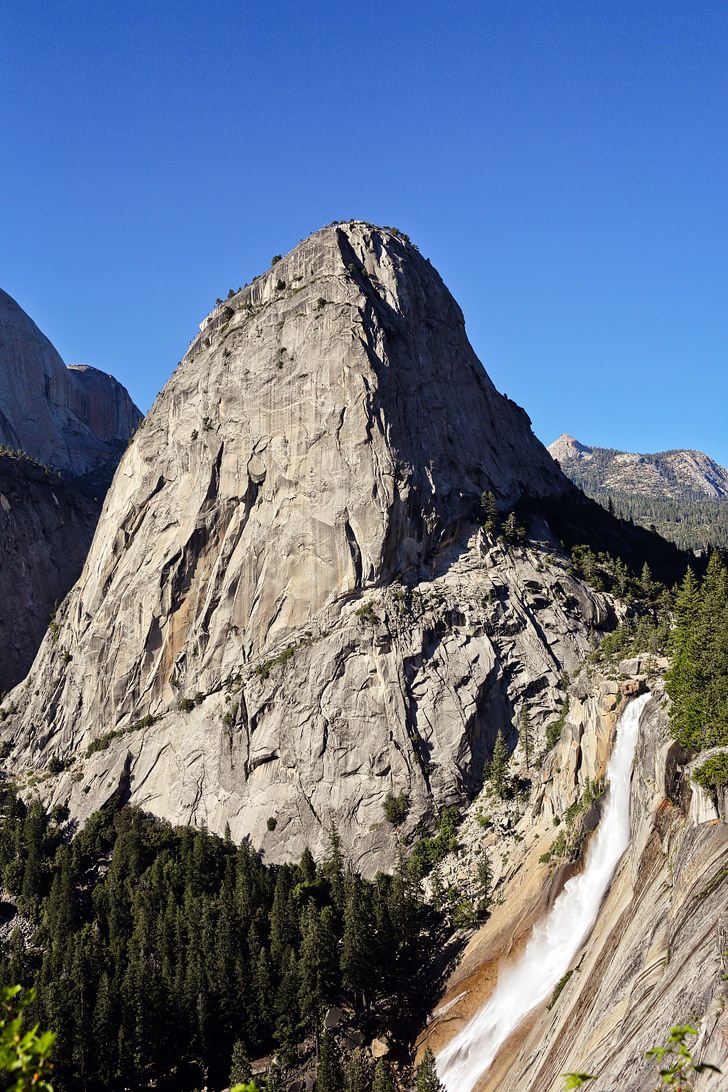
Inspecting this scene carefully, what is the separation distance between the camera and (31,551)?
125m

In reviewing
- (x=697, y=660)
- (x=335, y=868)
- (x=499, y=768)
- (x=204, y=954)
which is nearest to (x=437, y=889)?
(x=335, y=868)

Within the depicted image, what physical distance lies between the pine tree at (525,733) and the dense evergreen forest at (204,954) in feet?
35.8

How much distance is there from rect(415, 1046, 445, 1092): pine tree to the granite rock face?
954 inches

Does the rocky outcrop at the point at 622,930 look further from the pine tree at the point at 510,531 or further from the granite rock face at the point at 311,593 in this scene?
the pine tree at the point at 510,531

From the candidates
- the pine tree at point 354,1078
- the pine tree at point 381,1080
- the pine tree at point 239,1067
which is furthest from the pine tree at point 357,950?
the pine tree at point 239,1067

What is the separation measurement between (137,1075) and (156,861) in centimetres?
2294

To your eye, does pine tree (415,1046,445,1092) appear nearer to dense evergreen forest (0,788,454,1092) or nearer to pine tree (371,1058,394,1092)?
pine tree (371,1058,394,1092)

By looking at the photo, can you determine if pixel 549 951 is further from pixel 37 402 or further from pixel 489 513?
pixel 37 402

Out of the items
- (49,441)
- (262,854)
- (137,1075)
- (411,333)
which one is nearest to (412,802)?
(262,854)

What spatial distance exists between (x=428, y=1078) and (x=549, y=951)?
35.8ft

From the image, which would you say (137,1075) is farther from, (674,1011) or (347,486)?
(347,486)

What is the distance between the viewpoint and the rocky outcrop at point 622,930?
2562cm

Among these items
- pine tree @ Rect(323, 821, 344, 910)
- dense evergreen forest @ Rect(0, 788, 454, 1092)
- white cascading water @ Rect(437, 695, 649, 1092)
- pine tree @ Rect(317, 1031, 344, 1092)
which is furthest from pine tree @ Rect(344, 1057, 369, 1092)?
pine tree @ Rect(323, 821, 344, 910)

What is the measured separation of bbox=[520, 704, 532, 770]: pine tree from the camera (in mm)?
71938
